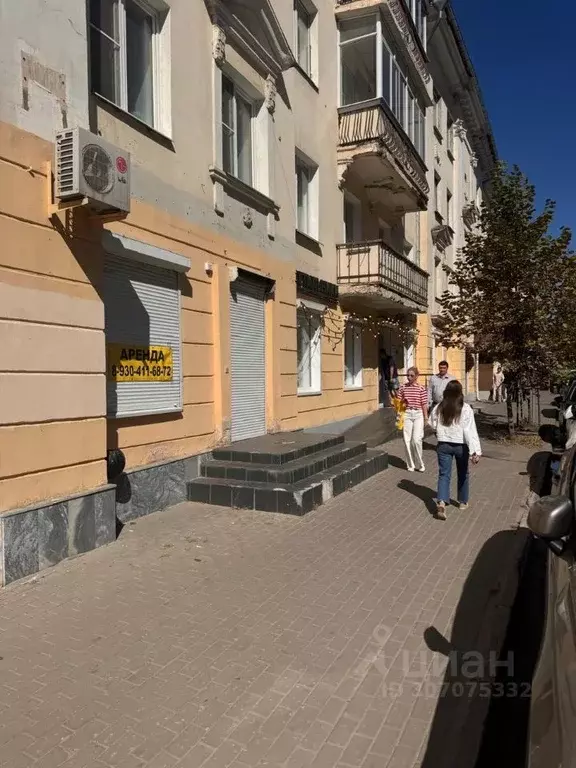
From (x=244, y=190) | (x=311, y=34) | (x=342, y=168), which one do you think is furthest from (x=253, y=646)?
(x=311, y=34)

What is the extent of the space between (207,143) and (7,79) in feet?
12.2

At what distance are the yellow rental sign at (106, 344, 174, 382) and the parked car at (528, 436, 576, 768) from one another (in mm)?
5075

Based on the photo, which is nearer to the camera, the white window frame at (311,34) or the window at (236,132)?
the window at (236,132)

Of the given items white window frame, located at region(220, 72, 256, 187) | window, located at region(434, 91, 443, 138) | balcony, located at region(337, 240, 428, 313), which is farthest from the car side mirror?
window, located at region(434, 91, 443, 138)

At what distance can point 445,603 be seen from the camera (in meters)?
4.34

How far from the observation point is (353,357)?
48.8 ft

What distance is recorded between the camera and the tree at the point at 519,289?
13227 millimetres

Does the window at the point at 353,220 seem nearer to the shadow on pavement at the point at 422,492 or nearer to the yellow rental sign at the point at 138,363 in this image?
the shadow on pavement at the point at 422,492

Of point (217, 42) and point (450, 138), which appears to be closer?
point (217, 42)

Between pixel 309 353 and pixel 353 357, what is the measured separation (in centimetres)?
278

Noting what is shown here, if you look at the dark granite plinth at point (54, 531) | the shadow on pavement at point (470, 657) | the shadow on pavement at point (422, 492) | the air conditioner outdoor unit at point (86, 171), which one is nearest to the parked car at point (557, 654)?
the shadow on pavement at point (470, 657)

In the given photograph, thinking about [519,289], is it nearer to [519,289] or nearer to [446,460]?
[519,289]

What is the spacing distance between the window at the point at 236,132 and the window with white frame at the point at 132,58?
1.71 metres

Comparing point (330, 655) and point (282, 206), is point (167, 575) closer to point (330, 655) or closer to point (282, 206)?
point (330, 655)
